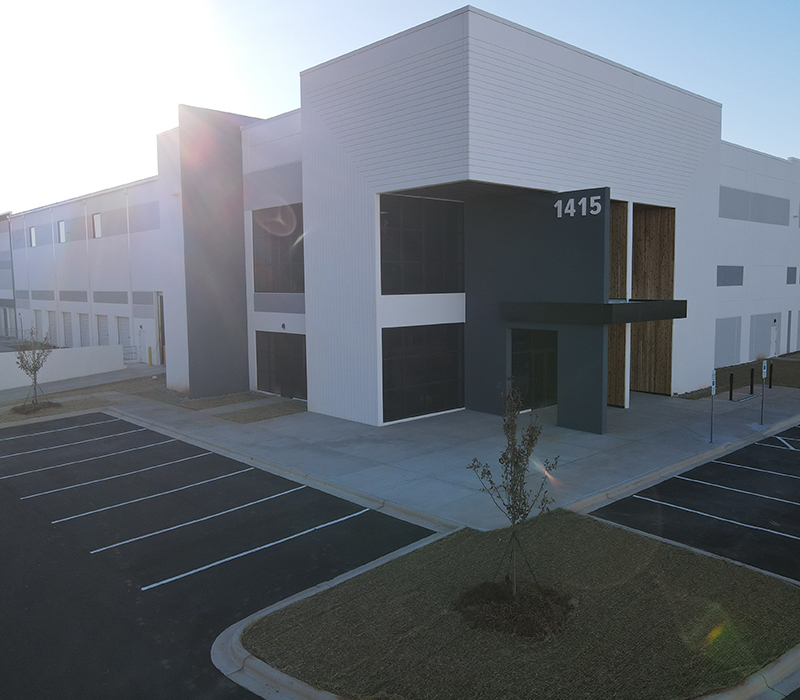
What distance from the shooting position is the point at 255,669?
7.62 metres

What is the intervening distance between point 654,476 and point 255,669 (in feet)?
35.2

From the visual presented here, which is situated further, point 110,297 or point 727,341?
point 110,297

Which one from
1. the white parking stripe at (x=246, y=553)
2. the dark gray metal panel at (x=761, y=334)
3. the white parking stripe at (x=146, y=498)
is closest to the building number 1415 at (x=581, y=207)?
the white parking stripe at (x=246, y=553)

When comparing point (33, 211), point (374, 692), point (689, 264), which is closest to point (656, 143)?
point (689, 264)

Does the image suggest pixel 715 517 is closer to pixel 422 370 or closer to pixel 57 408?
pixel 422 370

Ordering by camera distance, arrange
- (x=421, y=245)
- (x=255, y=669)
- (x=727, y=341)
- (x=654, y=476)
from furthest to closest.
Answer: (x=727, y=341)
(x=421, y=245)
(x=654, y=476)
(x=255, y=669)

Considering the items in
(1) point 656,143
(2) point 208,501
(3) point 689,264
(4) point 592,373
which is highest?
(1) point 656,143

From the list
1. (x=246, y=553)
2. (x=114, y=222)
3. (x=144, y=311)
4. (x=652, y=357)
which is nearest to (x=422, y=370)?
(x=652, y=357)

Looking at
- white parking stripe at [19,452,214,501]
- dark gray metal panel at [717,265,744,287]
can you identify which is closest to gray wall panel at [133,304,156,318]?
white parking stripe at [19,452,214,501]

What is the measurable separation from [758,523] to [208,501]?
1100 centimetres

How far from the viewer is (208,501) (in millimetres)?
14102

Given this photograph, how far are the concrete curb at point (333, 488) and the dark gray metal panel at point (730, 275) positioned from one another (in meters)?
25.0

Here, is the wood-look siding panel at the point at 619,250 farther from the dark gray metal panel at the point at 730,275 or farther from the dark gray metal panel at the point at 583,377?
the dark gray metal panel at the point at 730,275

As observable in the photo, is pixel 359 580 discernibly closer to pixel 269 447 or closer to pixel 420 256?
pixel 269 447
